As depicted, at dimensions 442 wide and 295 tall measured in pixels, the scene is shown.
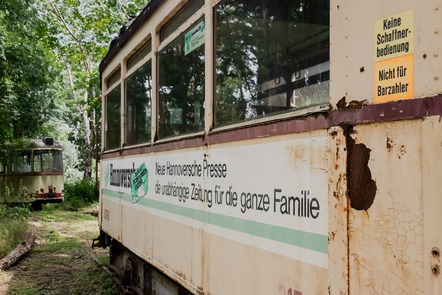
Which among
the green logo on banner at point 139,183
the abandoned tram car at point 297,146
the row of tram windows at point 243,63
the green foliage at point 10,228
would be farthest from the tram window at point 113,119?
the green foliage at point 10,228

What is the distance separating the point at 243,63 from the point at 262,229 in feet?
2.99

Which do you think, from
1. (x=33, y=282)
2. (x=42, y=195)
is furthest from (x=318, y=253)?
(x=42, y=195)

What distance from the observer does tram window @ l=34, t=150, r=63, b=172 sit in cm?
1641

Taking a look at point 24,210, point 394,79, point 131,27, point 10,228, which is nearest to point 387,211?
Result: point 394,79

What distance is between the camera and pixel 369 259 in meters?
1.60

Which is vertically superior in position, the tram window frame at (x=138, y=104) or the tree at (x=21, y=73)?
the tree at (x=21, y=73)

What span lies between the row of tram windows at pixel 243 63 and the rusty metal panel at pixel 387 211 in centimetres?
36

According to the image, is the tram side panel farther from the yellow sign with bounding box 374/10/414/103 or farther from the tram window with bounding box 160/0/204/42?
the tram window with bounding box 160/0/204/42

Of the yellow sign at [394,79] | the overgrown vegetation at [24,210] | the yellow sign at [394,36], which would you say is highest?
the yellow sign at [394,36]

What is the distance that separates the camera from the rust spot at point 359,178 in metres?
1.62

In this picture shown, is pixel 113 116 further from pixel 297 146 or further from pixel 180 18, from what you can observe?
pixel 297 146

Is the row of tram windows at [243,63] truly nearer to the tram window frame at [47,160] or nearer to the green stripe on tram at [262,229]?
the green stripe on tram at [262,229]

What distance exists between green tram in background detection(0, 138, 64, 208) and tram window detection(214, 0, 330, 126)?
14.5 metres

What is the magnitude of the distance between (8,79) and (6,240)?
498cm
